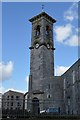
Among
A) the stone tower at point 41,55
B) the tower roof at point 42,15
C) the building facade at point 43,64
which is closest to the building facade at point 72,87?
the building facade at point 43,64

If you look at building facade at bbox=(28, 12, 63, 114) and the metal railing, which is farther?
building facade at bbox=(28, 12, 63, 114)

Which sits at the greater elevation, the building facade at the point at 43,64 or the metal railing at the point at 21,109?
the building facade at the point at 43,64

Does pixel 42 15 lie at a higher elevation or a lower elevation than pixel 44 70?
higher

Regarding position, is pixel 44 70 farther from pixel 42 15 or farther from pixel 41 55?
pixel 42 15

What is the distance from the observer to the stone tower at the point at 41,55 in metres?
42.6

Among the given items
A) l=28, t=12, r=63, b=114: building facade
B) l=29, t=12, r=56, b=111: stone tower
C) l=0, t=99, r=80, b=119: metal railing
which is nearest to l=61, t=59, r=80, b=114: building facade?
l=28, t=12, r=63, b=114: building facade

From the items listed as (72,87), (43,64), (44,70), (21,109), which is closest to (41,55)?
(43,64)

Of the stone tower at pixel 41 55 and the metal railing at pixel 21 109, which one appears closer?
the metal railing at pixel 21 109

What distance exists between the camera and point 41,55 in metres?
44.0

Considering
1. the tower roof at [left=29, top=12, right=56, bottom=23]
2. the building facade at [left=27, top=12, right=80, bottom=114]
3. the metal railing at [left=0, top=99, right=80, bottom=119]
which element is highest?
the tower roof at [left=29, top=12, right=56, bottom=23]

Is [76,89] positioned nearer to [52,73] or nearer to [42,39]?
[52,73]

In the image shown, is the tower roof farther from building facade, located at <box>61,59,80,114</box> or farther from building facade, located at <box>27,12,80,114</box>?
building facade, located at <box>61,59,80,114</box>

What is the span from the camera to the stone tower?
1677 inches

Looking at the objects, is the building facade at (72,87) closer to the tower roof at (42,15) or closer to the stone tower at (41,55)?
the stone tower at (41,55)
